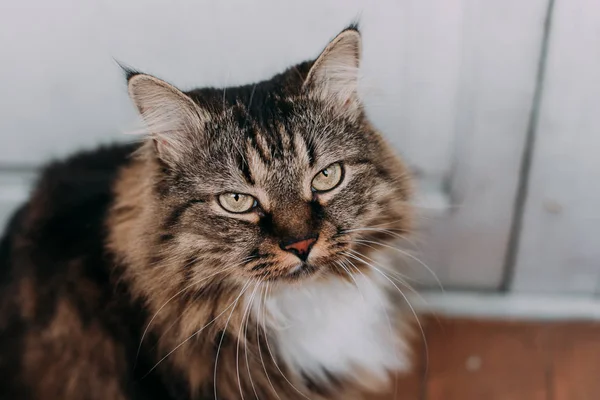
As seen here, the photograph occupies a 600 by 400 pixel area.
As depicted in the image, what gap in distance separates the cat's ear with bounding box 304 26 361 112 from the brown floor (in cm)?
69

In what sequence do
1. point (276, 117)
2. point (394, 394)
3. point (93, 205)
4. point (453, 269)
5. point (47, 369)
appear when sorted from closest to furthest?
point (276, 117), point (47, 369), point (93, 205), point (394, 394), point (453, 269)

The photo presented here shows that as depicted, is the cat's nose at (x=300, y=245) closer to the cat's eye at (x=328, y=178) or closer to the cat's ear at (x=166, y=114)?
the cat's eye at (x=328, y=178)

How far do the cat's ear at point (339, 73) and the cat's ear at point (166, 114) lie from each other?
0.17 metres

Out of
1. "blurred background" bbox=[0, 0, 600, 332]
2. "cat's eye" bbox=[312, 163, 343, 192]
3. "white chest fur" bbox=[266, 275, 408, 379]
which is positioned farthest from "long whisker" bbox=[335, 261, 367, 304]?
"blurred background" bbox=[0, 0, 600, 332]

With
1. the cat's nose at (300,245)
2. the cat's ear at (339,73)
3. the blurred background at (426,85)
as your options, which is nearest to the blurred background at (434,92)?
the blurred background at (426,85)

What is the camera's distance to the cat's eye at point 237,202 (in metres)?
0.96

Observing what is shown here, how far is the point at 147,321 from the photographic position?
1.07 meters

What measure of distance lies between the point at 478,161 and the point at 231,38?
54cm

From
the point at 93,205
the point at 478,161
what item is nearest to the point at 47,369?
the point at 93,205

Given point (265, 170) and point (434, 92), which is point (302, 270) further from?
point (434, 92)

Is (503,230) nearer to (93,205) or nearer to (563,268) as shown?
(563,268)

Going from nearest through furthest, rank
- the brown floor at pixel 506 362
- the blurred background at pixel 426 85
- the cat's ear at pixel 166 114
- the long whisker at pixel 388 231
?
the cat's ear at pixel 166 114 < the long whisker at pixel 388 231 < the blurred background at pixel 426 85 < the brown floor at pixel 506 362

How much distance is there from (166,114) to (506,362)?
943mm

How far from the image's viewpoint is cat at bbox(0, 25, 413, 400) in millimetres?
949
